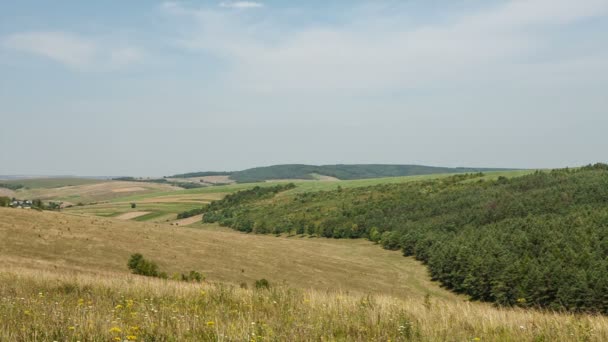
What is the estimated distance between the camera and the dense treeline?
8081cm

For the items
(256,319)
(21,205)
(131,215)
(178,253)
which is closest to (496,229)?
(178,253)

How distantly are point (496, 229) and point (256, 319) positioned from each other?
416 feet

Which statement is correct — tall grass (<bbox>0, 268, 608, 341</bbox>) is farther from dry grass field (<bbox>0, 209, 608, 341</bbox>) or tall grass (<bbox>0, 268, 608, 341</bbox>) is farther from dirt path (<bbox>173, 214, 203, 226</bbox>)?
dirt path (<bbox>173, 214, 203, 226</bbox>)

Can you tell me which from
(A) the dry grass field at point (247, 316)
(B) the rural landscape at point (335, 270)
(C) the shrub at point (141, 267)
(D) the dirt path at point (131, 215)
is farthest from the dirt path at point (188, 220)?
(A) the dry grass field at point (247, 316)

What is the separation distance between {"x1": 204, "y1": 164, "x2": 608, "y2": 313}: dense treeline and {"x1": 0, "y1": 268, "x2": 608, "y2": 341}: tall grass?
30.7 metres

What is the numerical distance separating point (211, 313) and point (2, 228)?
188ft

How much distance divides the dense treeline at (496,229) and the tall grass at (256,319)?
30.7 metres

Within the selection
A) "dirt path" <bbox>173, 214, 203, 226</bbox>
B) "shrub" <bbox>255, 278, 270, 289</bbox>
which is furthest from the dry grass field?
"dirt path" <bbox>173, 214, 203, 226</bbox>

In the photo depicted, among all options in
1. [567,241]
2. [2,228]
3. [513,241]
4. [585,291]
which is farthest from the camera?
[513,241]

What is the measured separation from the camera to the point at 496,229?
4808 inches

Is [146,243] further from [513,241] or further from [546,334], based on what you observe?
[513,241]

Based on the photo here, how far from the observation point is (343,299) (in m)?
11.3

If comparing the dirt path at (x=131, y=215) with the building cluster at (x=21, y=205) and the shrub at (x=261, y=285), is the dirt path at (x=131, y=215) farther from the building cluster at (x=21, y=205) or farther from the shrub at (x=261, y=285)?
the shrub at (x=261, y=285)

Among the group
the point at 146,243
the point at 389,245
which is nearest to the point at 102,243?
the point at 146,243
